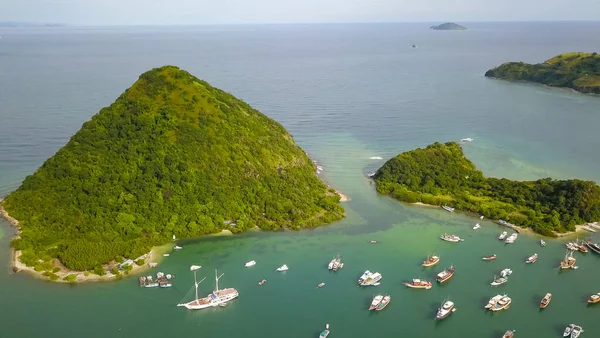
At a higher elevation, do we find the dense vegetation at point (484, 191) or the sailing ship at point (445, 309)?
the dense vegetation at point (484, 191)

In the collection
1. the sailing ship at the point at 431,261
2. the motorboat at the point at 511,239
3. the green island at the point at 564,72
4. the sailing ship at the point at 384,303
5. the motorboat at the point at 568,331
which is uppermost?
the green island at the point at 564,72

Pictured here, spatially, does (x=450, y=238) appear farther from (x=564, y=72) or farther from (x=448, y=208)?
(x=564, y=72)

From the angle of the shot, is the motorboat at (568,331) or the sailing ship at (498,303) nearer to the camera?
the motorboat at (568,331)

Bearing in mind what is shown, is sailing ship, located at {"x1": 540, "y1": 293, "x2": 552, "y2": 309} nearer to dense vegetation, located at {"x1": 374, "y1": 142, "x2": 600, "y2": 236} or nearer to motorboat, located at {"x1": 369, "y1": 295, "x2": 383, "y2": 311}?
dense vegetation, located at {"x1": 374, "y1": 142, "x2": 600, "y2": 236}

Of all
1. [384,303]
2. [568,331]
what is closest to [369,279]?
[384,303]

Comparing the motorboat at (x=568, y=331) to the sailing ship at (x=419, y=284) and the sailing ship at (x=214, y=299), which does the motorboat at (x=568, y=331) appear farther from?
the sailing ship at (x=214, y=299)

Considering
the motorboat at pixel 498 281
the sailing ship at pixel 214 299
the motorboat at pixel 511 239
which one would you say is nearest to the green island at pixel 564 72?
the motorboat at pixel 511 239

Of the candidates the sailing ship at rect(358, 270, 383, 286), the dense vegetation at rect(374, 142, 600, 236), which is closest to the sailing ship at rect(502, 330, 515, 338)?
the sailing ship at rect(358, 270, 383, 286)
